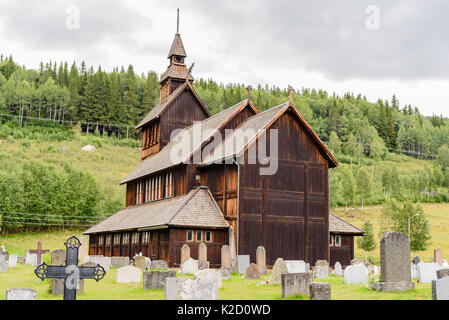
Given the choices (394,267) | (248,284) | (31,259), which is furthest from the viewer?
(31,259)

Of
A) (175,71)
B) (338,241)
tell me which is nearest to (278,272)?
(338,241)

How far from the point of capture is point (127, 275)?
23.9 meters

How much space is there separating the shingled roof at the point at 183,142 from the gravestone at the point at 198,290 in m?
22.0

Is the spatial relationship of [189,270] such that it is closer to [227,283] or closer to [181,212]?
[227,283]

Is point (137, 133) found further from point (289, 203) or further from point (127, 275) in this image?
point (127, 275)

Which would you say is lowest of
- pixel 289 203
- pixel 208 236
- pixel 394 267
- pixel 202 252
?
pixel 394 267

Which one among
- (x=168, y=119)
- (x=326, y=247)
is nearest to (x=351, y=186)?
(x=168, y=119)

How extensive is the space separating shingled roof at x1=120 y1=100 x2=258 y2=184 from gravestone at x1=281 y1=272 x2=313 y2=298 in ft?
69.0

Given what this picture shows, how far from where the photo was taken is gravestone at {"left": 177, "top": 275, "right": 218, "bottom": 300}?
16359mm

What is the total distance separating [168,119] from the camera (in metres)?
49.0

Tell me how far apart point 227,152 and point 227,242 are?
591 cm

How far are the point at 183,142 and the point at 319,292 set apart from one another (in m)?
28.9

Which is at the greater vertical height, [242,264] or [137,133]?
[137,133]

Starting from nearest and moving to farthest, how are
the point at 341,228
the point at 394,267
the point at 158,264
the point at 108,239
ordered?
1. the point at 394,267
2. the point at 158,264
3. the point at 341,228
4. the point at 108,239
